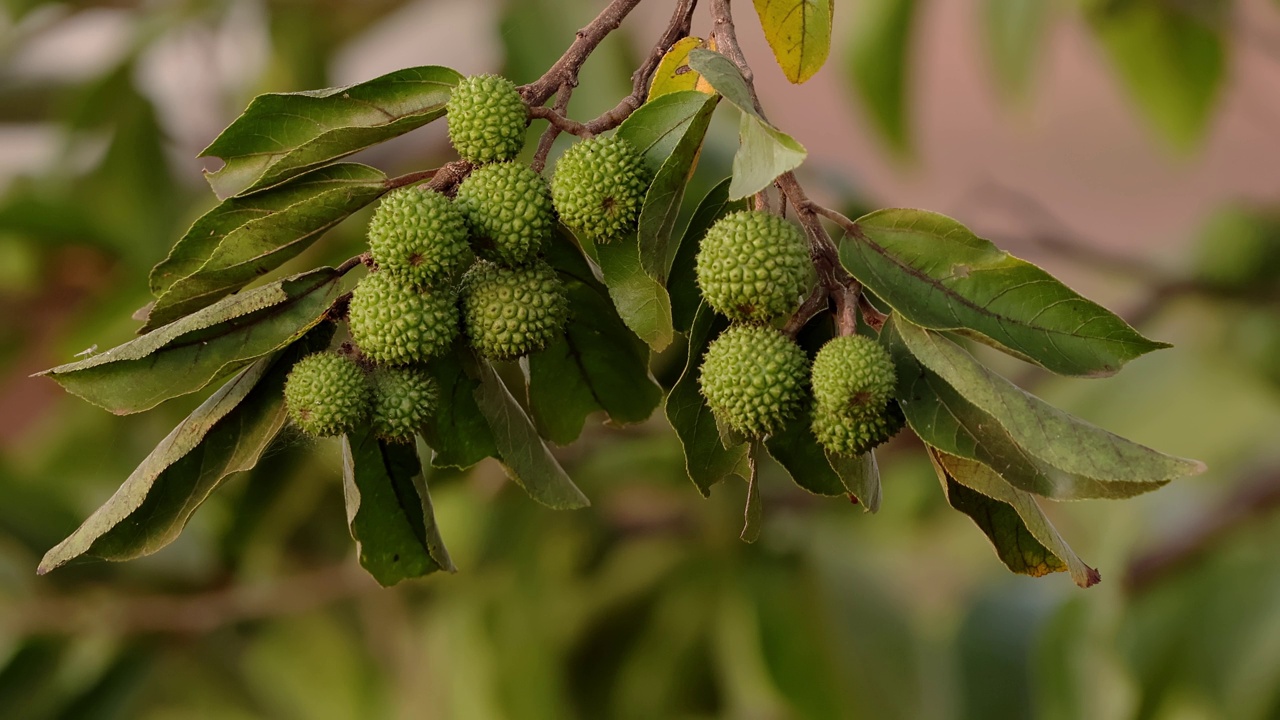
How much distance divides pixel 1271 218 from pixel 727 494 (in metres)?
1.30

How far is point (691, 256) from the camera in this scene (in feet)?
2.75

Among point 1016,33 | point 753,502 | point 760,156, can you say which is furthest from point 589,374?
point 1016,33

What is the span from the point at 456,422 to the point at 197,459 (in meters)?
0.18

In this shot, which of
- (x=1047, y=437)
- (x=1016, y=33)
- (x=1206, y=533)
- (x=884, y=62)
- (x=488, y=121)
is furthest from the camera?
(x=1206, y=533)

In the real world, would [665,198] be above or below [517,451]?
above

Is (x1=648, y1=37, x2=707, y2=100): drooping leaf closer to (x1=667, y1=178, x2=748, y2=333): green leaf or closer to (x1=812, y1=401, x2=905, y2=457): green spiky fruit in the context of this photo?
(x1=667, y1=178, x2=748, y2=333): green leaf

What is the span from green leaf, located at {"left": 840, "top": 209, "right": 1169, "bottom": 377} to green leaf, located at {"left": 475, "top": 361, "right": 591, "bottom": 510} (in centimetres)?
26

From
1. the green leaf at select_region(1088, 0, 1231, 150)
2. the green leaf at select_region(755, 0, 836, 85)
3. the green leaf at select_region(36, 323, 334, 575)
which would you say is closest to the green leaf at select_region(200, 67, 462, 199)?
the green leaf at select_region(36, 323, 334, 575)

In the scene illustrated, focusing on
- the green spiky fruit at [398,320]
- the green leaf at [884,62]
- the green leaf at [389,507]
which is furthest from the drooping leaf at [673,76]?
the green leaf at [884,62]

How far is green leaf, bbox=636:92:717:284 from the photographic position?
73 cm

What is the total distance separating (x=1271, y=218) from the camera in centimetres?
261

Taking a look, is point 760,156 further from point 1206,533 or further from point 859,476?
point 1206,533

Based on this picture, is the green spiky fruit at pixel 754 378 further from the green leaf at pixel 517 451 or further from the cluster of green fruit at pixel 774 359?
the green leaf at pixel 517 451

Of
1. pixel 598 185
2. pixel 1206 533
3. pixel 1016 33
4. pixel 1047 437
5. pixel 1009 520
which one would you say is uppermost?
pixel 598 185
